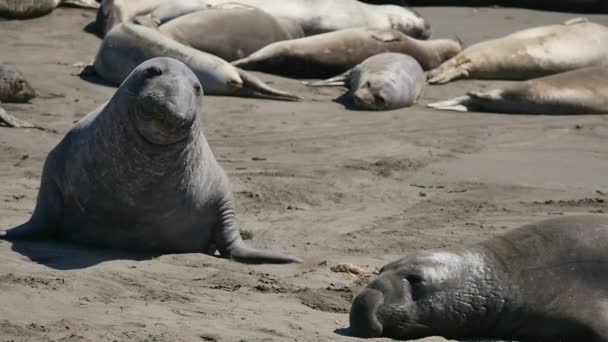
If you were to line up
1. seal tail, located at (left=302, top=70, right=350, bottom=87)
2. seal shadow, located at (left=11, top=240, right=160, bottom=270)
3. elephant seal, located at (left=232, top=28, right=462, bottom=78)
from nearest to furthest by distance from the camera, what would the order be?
1. seal shadow, located at (left=11, top=240, right=160, bottom=270)
2. seal tail, located at (left=302, top=70, right=350, bottom=87)
3. elephant seal, located at (left=232, top=28, right=462, bottom=78)

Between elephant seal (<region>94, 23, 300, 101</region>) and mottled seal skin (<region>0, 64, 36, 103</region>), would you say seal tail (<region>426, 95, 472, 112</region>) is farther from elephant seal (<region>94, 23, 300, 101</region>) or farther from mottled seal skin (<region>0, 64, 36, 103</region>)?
mottled seal skin (<region>0, 64, 36, 103</region>)

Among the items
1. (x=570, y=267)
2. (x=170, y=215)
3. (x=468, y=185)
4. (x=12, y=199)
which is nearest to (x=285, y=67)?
(x=468, y=185)

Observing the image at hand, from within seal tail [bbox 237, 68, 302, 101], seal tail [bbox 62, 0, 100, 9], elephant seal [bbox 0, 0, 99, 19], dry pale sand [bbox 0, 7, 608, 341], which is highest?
dry pale sand [bbox 0, 7, 608, 341]

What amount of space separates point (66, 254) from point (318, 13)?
285 inches

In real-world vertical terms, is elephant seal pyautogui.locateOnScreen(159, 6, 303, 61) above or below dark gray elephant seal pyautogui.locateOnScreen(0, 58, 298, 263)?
below

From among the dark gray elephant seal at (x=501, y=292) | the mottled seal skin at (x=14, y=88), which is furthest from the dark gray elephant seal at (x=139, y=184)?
the mottled seal skin at (x=14, y=88)

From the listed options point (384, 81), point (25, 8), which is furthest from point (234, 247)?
point (25, 8)

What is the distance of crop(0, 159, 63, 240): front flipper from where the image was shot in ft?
18.3

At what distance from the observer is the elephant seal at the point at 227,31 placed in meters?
11.0

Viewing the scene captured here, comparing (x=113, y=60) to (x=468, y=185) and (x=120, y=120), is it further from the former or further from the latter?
(x=120, y=120)

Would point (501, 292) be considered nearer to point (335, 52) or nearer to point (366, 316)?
point (366, 316)

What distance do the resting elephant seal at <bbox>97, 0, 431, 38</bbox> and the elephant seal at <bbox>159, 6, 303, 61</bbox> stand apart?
450mm

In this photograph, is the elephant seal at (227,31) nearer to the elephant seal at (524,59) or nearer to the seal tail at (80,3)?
the elephant seal at (524,59)

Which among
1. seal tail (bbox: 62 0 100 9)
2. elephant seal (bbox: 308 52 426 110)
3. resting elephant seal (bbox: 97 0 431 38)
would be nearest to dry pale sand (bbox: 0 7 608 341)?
elephant seal (bbox: 308 52 426 110)
